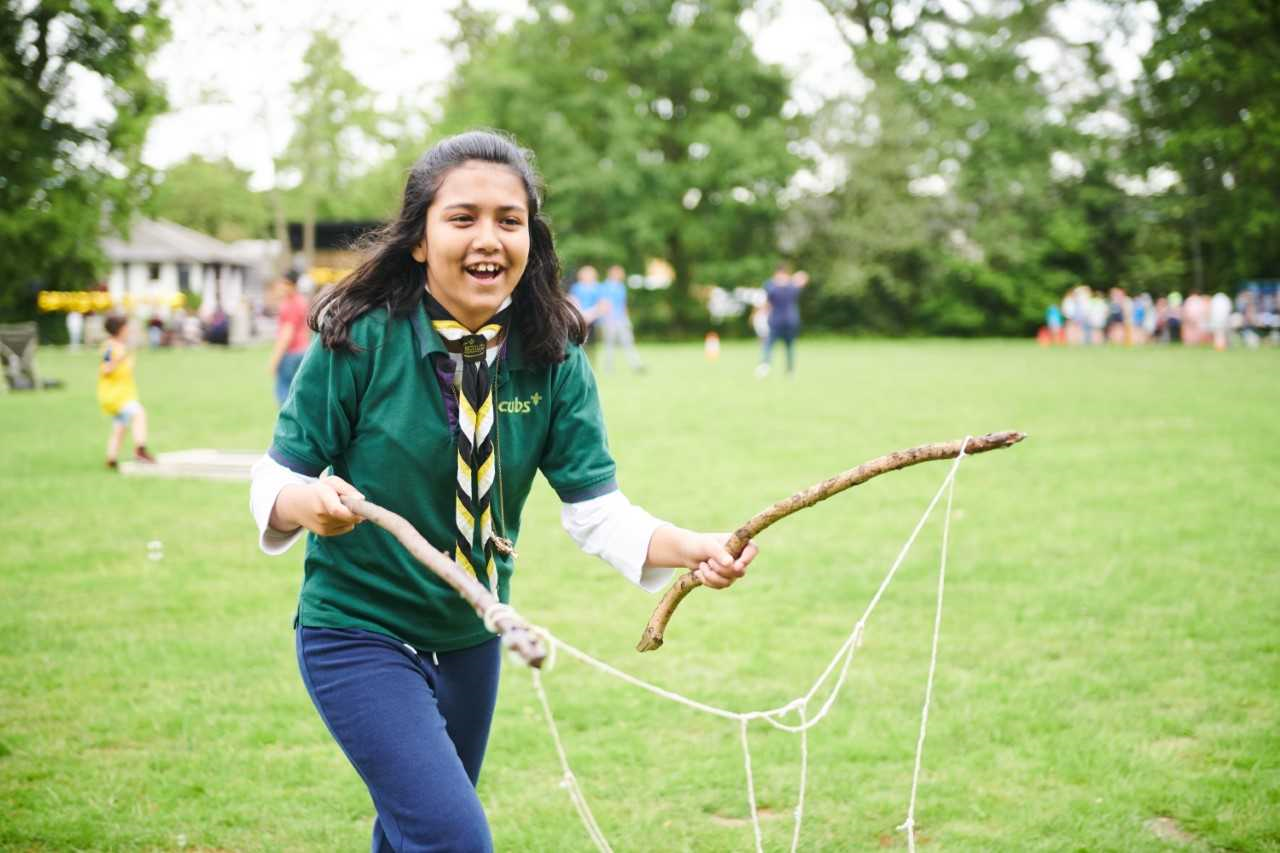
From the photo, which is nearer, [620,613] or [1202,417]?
[620,613]

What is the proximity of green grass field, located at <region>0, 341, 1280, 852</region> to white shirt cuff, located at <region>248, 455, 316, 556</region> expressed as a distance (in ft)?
6.23

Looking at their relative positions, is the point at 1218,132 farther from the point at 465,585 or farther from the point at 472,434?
the point at 465,585

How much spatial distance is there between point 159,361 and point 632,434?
83.2 ft

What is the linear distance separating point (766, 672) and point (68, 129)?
37.2 meters

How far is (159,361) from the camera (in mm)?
35844

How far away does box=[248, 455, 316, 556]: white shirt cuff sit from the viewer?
2.72m

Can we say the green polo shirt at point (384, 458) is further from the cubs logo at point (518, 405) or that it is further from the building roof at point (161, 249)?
the building roof at point (161, 249)

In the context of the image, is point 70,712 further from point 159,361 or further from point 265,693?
point 159,361

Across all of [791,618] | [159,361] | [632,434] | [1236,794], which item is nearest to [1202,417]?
[632,434]

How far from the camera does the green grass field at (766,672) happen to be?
14.7 feet

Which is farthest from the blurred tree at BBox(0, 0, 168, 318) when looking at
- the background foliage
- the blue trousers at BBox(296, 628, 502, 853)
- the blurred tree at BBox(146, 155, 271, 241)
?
the blue trousers at BBox(296, 628, 502, 853)

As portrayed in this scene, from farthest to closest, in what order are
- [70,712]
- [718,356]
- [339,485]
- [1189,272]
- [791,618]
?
[1189,272]
[718,356]
[791,618]
[70,712]
[339,485]

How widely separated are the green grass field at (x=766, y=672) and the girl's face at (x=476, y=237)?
2284 millimetres

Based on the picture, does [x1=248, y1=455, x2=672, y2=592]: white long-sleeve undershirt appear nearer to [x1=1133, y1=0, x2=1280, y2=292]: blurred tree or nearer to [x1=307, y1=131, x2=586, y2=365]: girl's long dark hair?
[x1=307, y1=131, x2=586, y2=365]: girl's long dark hair
